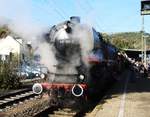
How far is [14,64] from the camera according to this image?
28953 millimetres

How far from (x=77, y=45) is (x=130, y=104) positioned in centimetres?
332

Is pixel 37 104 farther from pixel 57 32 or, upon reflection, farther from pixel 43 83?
pixel 57 32

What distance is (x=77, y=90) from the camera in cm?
1630

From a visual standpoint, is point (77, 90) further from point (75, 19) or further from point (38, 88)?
point (75, 19)

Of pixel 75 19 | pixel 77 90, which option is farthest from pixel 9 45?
pixel 77 90

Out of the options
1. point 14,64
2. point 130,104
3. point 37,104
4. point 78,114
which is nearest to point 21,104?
point 37,104

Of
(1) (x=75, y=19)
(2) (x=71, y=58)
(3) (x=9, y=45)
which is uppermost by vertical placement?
(3) (x=9, y=45)

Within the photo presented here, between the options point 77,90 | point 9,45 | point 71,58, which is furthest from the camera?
point 9,45

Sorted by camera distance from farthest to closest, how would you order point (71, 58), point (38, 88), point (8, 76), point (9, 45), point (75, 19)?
1. point (9, 45)
2. point (8, 76)
3. point (75, 19)
4. point (71, 58)
5. point (38, 88)

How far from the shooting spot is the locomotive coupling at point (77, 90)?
16234mm

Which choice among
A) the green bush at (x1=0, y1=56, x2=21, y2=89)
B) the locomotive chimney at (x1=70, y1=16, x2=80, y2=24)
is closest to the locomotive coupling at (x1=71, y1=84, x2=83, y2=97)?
the locomotive chimney at (x1=70, y1=16, x2=80, y2=24)

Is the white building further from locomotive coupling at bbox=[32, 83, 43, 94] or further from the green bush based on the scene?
locomotive coupling at bbox=[32, 83, 43, 94]

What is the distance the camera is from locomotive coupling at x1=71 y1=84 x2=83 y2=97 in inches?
639

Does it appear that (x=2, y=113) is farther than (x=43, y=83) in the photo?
No
